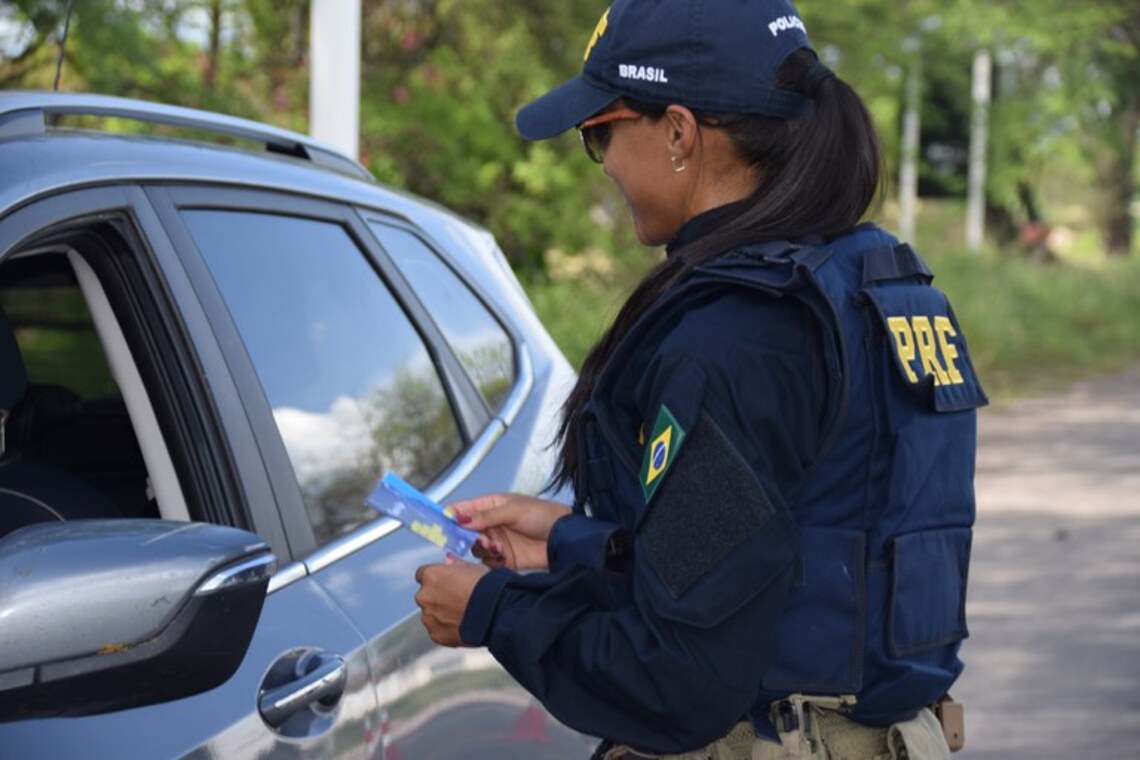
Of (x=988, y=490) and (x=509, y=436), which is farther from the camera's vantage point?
(x=988, y=490)

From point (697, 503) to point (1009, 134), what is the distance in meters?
26.7

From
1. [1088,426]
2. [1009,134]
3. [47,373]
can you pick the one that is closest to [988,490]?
[1088,426]

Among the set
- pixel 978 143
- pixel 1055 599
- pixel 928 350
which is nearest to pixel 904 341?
pixel 928 350

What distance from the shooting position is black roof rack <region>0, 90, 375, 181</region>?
2432 millimetres

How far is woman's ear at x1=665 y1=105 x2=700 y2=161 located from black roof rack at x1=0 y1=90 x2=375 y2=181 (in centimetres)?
86

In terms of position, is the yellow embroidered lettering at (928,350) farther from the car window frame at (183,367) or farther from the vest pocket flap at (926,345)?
the car window frame at (183,367)

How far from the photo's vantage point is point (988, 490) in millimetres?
11836

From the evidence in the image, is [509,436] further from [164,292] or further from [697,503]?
[697,503]

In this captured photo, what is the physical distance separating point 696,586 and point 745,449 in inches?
6.1

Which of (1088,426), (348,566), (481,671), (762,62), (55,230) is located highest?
(762,62)

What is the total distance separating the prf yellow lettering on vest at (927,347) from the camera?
208cm

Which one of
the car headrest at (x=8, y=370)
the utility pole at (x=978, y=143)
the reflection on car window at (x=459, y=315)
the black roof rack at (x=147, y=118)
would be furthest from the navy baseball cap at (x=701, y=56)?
the utility pole at (x=978, y=143)

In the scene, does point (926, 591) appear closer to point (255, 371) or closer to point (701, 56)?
point (701, 56)

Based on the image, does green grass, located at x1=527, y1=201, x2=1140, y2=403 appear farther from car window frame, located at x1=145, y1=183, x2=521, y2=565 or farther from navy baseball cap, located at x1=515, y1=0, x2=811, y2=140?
navy baseball cap, located at x1=515, y1=0, x2=811, y2=140
